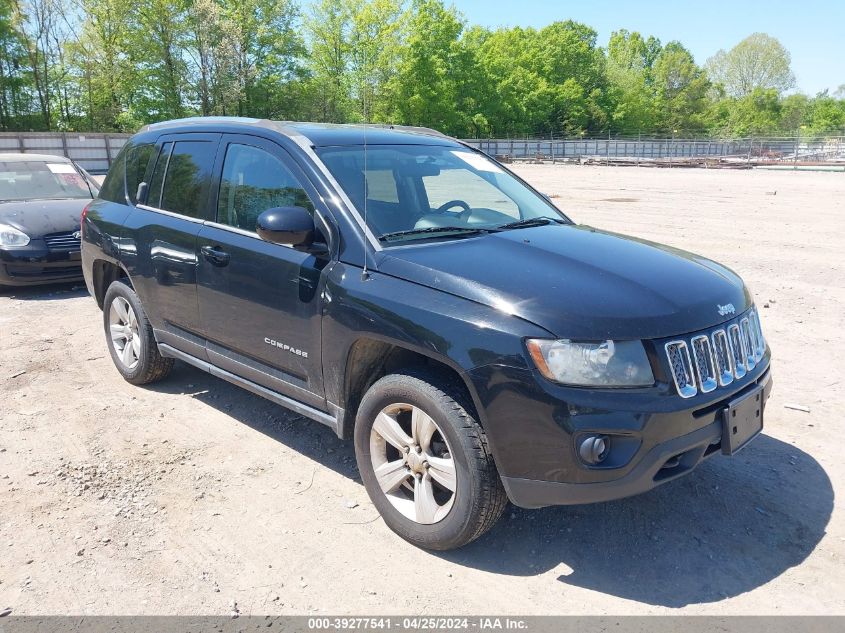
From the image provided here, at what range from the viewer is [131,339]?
17.7ft

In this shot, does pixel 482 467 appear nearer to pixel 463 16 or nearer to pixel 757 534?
pixel 757 534

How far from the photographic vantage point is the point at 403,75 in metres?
61.0

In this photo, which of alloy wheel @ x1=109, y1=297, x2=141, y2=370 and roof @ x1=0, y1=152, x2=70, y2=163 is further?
roof @ x1=0, y1=152, x2=70, y2=163

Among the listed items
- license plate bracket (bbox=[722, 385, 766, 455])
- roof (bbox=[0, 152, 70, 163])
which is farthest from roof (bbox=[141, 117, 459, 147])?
roof (bbox=[0, 152, 70, 163])

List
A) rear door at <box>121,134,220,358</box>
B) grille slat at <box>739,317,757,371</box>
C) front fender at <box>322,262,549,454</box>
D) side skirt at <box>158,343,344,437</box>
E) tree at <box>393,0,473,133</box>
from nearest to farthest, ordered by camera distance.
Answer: front fender at <box>322,262,549,454</box> → grille slat at <box>739,317,757,371</box> → side skirt at <box>158,343,344,437</box> → rear door at <box>121,134,220,358</box> → tree at <box>393,0,473,133</box>

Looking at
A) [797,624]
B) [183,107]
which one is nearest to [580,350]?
[797,624]

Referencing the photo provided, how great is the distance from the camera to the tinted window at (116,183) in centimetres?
539

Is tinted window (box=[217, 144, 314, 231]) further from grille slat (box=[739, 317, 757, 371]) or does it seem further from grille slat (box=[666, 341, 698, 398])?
grille slat (box=[739, 317, 757, 371])

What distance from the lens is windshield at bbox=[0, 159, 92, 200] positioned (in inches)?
369

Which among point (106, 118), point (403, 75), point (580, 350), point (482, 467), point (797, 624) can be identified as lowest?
point (797, 624)

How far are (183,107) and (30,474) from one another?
53153mm

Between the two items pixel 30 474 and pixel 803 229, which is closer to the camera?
pixel 30 474

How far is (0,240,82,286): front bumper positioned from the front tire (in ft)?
21.7

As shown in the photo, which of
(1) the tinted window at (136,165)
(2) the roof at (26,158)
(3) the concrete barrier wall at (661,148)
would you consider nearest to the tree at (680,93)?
(3) the concrete barrier wall at (661,148)
